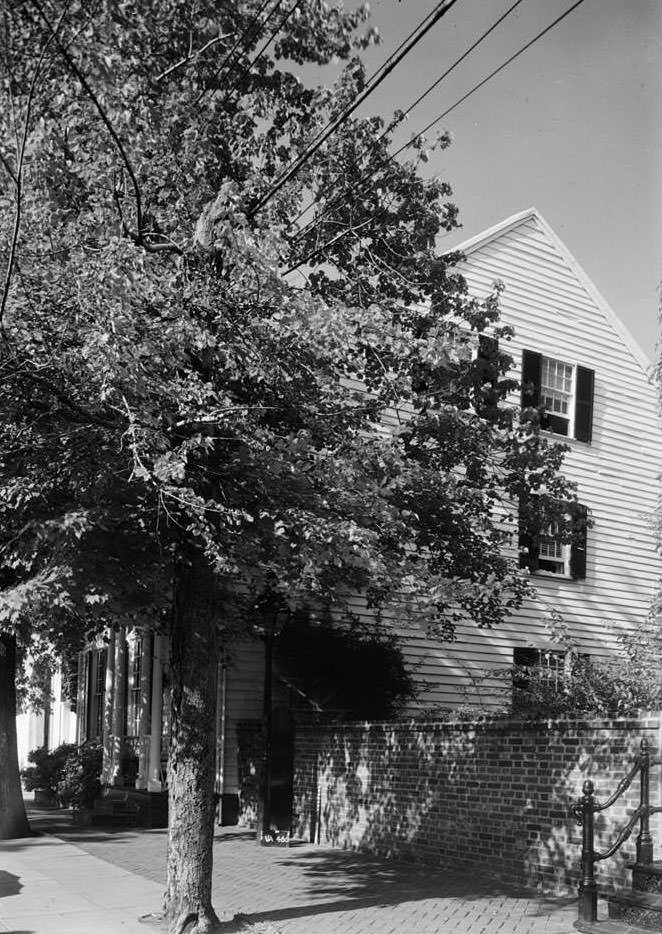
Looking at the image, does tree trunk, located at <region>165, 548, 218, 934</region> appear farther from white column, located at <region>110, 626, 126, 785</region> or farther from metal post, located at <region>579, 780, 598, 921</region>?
white column, located at <region>110, 626, 126, 785</region>

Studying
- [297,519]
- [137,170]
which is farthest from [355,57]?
[297,519]

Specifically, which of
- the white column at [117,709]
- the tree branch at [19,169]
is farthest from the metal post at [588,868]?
the white column at [117,709]

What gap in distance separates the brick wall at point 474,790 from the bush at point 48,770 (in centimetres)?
828

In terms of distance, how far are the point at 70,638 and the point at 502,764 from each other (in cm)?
596

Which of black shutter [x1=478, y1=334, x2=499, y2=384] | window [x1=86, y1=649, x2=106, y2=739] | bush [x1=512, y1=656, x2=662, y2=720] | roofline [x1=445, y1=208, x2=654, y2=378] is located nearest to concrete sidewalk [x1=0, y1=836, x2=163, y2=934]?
bush [x1=512, y1=656, x2=662, y2=720]

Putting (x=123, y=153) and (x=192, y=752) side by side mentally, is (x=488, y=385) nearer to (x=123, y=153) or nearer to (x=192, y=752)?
(x=123, y=153)

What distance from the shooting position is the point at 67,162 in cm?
1025

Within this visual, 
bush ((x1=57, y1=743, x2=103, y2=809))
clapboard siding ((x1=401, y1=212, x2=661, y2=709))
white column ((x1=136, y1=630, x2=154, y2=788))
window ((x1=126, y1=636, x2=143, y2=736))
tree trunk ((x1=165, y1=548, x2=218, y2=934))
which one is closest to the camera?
tree trunk ((x1=165, y1=548, x2=218, y2=934))

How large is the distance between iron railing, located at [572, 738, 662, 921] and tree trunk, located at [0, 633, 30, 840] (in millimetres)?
9183

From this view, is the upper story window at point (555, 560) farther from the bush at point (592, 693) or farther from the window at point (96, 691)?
the window at point (96, 691)

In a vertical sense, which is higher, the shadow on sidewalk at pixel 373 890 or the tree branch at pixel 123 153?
the tree branch at pixel 123 153

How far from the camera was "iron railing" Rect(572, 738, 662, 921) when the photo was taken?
30.3 ft

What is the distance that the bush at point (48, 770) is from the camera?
72.9 ft

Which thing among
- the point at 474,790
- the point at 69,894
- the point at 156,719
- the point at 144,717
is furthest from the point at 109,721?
the point at 474,790
